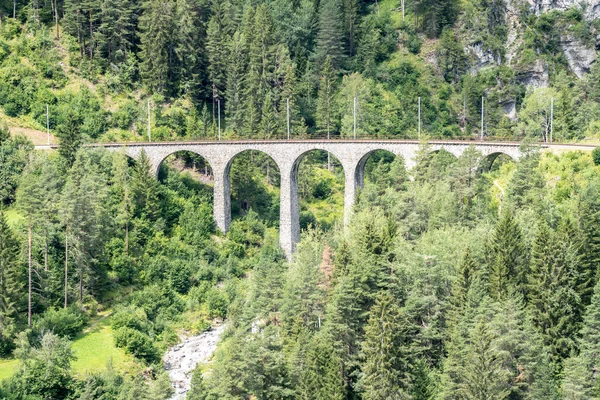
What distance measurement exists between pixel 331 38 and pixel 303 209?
40246 mm

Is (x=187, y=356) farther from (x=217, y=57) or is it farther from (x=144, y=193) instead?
(x=217, y=57)

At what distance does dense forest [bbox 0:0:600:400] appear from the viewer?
221 feet

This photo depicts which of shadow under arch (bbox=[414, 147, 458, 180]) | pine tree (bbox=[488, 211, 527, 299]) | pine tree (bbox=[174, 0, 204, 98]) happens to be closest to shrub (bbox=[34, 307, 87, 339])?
pine tree (bbox=[488, 211, 527, 299])

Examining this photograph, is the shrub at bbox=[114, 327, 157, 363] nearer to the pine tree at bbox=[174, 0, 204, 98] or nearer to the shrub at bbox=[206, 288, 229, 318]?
the shrub at bbox=[206, 288, 229, 318]

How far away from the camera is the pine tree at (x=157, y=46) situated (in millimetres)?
131500

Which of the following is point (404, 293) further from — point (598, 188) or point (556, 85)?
point (556, 85)

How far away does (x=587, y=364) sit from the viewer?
63.8 meters

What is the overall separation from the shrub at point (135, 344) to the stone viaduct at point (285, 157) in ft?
96.7

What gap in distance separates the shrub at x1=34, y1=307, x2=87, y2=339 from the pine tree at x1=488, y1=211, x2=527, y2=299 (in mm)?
37406

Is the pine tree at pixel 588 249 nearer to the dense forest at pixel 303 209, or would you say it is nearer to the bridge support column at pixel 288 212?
the dense forest at pixel 303 209

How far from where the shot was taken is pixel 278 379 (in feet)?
220

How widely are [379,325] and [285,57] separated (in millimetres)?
80706

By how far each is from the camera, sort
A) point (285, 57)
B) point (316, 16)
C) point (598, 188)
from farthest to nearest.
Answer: point (316, 16) → point (285, 57) → point (598, 188)

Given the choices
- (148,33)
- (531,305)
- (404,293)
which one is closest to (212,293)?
(404,293)
